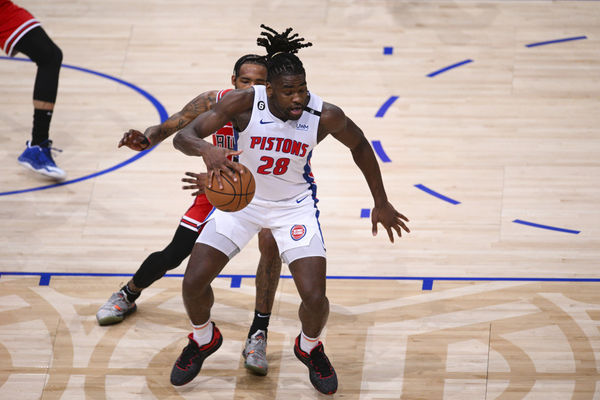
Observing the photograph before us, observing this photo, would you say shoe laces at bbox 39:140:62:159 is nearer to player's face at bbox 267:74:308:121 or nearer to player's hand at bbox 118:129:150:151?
player's hand at bbox 118:129:150:151

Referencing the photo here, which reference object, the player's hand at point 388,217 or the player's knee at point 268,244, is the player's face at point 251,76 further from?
the player's hand at point 388,217

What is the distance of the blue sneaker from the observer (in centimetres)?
759

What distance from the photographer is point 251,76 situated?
226 inches

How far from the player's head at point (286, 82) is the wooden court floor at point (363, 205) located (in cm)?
175

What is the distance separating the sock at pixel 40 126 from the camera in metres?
7.57

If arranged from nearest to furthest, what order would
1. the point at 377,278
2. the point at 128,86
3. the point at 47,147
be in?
the point at 377,278
the point at 47,147
the point at 128,86

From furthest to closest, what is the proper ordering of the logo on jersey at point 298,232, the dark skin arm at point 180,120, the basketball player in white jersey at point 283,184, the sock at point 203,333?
the dark skin arm at point 180,120, the sock at point 203,333, the logo on jersey at point 298,232, the basketball player in white jersey at point 283,184

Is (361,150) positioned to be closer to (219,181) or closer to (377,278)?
(219,181)

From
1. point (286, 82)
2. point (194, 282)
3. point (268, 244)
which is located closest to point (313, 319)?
point (268, 244)

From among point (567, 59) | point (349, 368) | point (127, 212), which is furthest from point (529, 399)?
point (567, 59)

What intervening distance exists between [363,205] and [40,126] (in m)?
2.80

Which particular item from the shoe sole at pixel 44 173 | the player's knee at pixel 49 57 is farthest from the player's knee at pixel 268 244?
the player's knee at pixel 49 57

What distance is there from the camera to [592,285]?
6359 mm

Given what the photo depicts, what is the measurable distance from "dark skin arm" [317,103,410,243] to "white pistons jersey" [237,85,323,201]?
0.22ft
